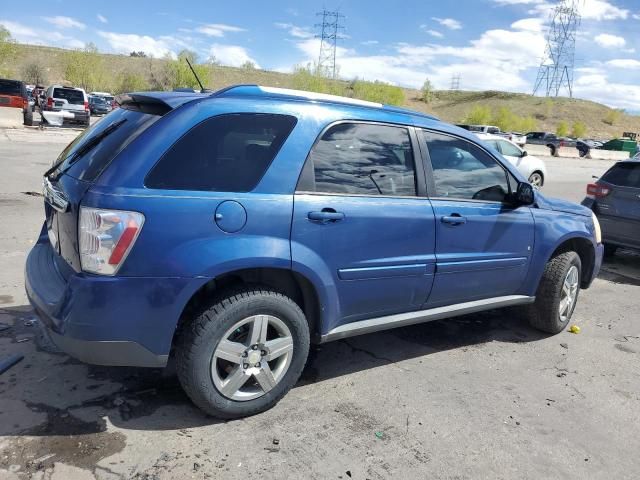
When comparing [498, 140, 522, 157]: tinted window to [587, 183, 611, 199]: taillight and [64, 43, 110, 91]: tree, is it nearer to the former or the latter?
[587, 183, 611, 199]: taillight

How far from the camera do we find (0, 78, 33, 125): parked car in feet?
73.5

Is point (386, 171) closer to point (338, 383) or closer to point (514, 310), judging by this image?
point (338, 383)

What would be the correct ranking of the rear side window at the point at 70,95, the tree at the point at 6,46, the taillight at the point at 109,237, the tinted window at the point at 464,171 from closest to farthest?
the taillight at the point at 109,237
the tinted window at the point at 464,171
the rear side window at the point at 70,95
the tree at the point at 6,46

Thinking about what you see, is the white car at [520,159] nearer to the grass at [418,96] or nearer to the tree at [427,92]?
the grass at [418,96]

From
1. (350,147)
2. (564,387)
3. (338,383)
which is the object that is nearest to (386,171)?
(350,147)

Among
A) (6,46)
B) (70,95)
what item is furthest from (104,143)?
(6,46)

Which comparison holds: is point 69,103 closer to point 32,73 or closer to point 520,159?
point 520,159

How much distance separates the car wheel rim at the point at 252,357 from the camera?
300 cm

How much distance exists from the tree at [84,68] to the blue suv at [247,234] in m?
80.7

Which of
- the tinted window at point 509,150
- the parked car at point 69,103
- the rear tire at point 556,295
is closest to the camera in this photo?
the rear tire at point 556,295

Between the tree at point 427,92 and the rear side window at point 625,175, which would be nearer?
the rear side window at point 625,175

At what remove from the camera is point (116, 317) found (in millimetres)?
2701

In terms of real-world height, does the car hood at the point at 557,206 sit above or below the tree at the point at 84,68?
below

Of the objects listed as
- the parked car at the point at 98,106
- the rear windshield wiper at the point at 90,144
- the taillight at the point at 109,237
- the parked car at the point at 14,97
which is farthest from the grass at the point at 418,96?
the taillight at the point at 109,237
